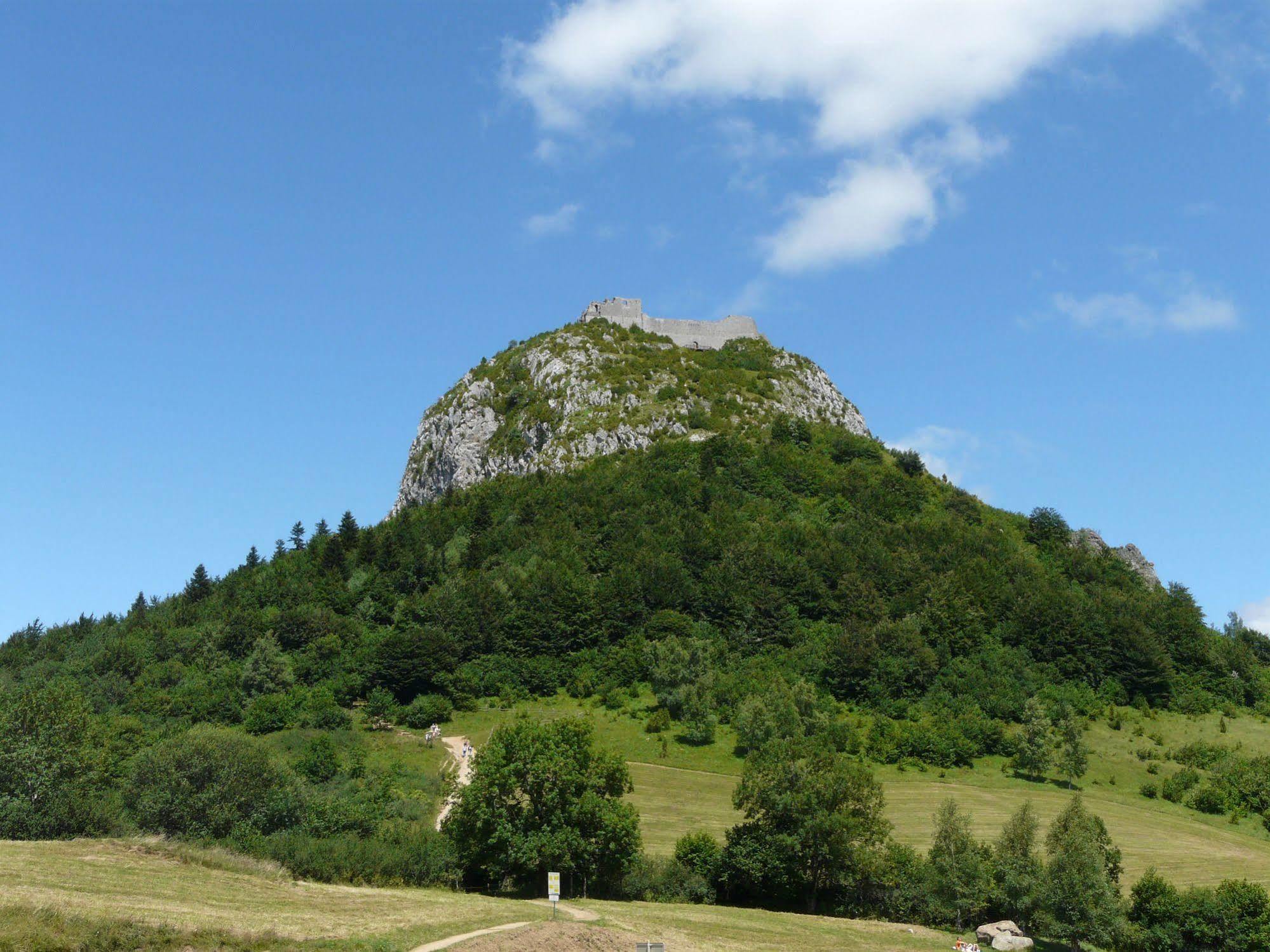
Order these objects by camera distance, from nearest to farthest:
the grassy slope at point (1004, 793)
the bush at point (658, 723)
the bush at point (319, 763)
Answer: the grassy slope at point (1004, 793)
the bush at point (319, 763)
the bush at point (658, 723)

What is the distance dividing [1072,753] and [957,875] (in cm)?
4058

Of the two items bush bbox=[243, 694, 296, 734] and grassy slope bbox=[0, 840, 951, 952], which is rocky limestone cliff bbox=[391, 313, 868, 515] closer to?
bush bbox=[243, 694, 296, 734]

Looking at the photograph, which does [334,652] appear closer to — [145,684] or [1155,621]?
[145,684]

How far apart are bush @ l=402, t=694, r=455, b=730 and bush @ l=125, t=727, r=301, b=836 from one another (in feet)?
116

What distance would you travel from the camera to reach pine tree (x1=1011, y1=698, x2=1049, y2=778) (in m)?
91.4

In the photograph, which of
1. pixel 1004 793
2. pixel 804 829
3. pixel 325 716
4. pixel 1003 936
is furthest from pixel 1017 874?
pixel 325 716

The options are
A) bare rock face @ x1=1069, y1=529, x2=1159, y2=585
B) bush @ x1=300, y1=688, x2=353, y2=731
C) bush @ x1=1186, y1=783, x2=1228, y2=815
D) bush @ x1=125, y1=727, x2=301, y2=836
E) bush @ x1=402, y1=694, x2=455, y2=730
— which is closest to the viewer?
bush @ x1=125, y1=727, x2=301, y2=836

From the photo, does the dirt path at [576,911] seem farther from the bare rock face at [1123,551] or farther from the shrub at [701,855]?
the bare rock face at [1123,551]

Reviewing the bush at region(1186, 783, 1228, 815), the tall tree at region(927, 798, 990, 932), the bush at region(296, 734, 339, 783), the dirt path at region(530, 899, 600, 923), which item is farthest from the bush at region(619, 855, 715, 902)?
the bush at region(1186, 783, 1228, 815)

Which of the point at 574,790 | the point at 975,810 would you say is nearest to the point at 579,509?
the point at 975,810

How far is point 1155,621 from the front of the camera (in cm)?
12431

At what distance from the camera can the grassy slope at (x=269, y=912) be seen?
31.6 meters

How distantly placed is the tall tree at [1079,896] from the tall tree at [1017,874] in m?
0.77

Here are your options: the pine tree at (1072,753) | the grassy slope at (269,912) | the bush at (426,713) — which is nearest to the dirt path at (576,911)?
the grassy slope at (269,912)
